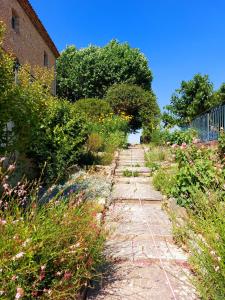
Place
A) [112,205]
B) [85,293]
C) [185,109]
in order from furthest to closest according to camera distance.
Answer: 1. [185,109]
2. [112,205]
3. [85,293]

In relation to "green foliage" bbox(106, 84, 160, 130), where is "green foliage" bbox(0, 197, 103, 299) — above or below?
below

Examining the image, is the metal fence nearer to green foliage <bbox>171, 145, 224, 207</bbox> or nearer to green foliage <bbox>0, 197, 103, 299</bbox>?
green foliage <bbox>171, 145, 224, 207</bbox>

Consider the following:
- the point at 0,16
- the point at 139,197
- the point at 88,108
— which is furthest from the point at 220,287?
the point at 88,108

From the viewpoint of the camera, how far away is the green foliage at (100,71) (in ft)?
107

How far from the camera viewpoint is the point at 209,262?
2787mm

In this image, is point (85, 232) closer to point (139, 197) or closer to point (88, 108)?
point (139, 197)

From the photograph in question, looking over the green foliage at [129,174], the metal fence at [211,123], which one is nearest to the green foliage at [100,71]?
the metal fence at [211,123]

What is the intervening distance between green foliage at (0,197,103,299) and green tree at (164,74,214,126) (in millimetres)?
19210

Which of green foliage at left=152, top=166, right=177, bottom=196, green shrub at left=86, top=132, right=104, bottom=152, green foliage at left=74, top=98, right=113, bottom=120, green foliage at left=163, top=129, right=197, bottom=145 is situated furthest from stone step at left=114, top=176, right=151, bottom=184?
green foliage at left=74, top=98, right=113, bottom=120

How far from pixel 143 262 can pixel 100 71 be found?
98.8 ft

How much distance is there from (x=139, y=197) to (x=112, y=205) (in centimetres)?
75

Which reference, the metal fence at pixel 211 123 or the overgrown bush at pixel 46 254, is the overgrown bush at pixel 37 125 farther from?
the metal fence at pixel 211 123

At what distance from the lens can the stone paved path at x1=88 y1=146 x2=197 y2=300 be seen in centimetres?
313

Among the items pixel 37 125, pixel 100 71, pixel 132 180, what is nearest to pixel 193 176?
pixel 37 125
